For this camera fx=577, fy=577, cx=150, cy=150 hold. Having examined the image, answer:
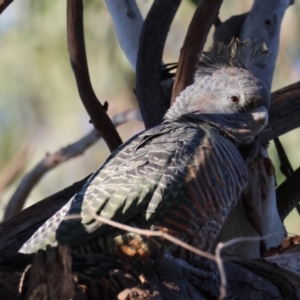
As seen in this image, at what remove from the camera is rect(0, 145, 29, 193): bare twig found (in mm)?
5895

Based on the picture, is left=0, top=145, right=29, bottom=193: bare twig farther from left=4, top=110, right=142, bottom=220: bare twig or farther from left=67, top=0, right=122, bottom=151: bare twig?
left=67, top=0, right=122, bottom=151: bare twig

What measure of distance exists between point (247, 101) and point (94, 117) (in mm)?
1054

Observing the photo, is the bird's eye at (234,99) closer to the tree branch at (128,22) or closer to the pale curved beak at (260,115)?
the pale curved beak at (260,115)

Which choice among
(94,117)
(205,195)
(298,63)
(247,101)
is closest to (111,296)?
(205,195)

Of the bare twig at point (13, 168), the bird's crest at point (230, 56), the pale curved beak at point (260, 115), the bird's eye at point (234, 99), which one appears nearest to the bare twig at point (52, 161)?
the bare twig at point (13, 168)

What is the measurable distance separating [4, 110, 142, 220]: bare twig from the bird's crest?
1.43 metres

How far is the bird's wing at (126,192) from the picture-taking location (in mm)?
2449

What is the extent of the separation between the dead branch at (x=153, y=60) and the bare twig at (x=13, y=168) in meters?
2.55

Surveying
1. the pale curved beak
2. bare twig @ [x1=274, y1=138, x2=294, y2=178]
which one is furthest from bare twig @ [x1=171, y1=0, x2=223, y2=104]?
bare twig @ [x1=274, y1=138, x2=294, y2=178]

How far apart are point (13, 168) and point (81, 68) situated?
2638 mm

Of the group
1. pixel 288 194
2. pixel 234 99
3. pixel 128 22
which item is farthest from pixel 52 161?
pixel 234 99

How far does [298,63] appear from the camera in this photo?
6.26 meters

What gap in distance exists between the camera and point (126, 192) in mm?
2475

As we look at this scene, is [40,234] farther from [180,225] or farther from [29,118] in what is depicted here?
[29,118]
